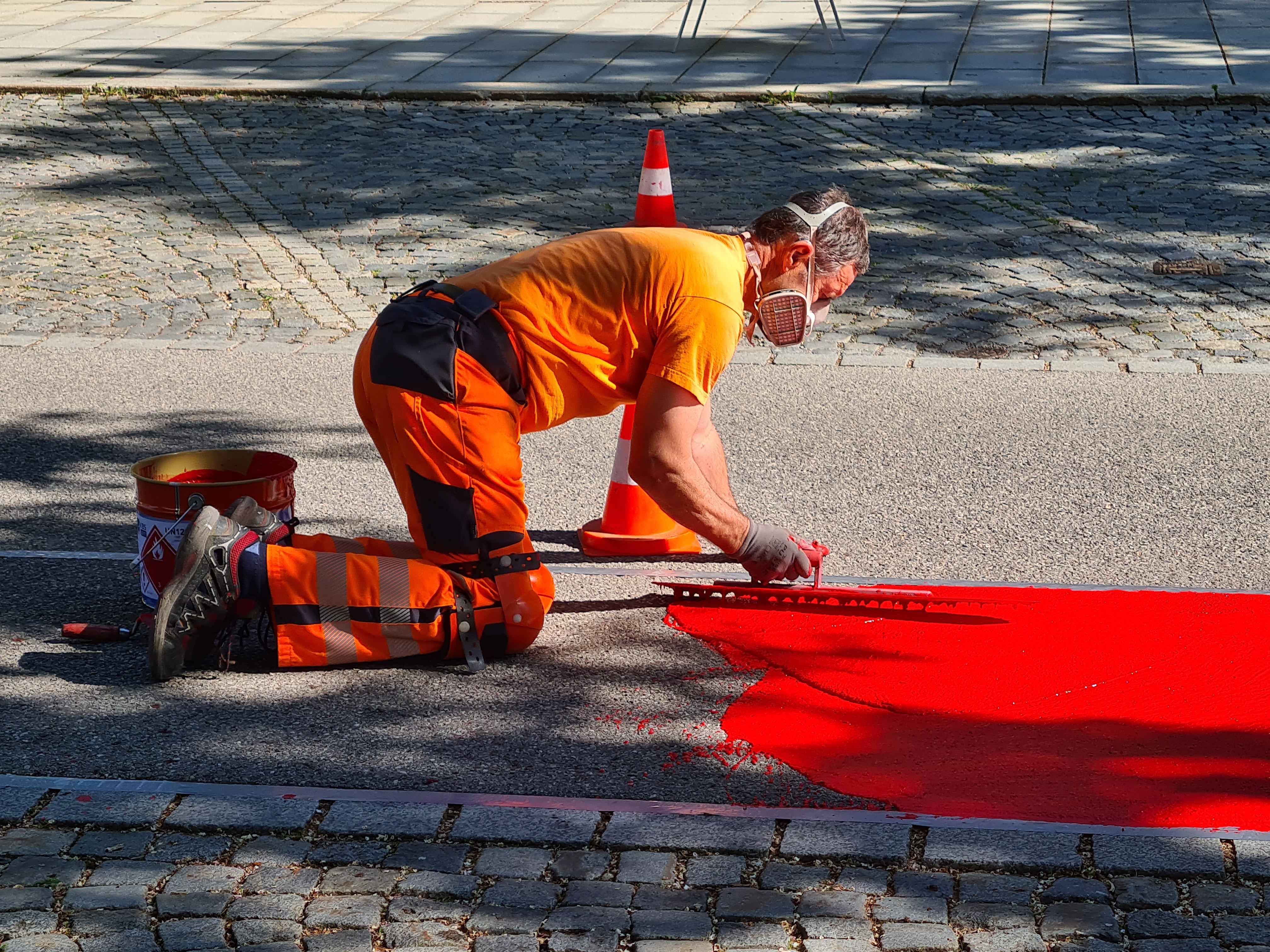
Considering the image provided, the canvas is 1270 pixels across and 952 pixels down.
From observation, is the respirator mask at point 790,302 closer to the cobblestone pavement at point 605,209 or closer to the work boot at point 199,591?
the work boot at point 199,591

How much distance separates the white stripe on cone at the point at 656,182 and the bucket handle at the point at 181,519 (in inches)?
68.2

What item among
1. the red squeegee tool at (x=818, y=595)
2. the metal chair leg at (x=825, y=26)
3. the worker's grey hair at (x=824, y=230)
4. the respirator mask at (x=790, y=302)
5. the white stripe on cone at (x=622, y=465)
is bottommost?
the red squeegee tool at (x=818, y=595)

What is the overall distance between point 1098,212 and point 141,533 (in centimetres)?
617

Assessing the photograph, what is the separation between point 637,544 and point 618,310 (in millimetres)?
1099

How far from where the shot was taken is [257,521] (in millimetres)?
3629

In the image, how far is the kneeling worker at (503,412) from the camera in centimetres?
357

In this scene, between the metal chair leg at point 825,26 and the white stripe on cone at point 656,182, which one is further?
the metal chair leg at point 825,26

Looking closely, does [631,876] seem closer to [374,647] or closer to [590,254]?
[374,647]

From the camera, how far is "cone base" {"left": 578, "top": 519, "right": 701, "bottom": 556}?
4.55m

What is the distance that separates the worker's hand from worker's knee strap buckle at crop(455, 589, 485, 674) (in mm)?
716

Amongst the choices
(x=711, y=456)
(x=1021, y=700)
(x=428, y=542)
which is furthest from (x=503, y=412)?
(x=1021, y=700)

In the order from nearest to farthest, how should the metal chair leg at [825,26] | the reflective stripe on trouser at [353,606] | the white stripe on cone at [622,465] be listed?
the reflective stripe on trouser at [353,606] < the white stripe on cone at [622,465] < the metal chair leg at [825,26]

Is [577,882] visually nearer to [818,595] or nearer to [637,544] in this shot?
[818,595]

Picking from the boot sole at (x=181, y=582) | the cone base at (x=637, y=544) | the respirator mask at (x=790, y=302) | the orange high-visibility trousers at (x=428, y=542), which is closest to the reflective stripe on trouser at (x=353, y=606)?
the orange high-visibility trousers at (x=428, y=542)
